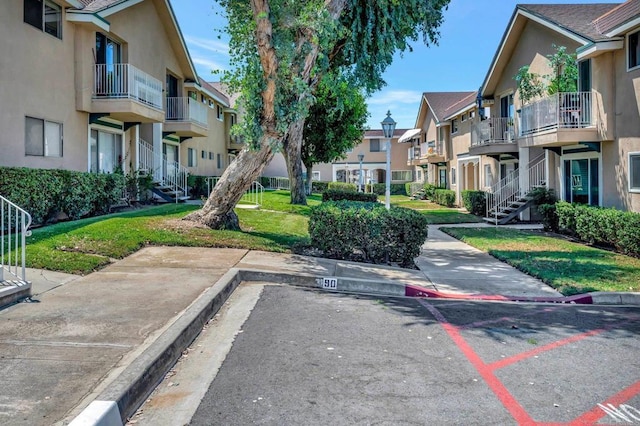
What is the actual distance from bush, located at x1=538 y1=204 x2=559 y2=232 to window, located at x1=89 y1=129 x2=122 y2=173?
15.6m

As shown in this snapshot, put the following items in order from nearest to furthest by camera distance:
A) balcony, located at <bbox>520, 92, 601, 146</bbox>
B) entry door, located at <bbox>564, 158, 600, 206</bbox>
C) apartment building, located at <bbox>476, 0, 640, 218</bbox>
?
1. apartment building, located at <bbox>476, 0, 640, 218</bbox>
2. balcony, located at <bbox>520, 92, 601, 146</bbox>
3. entry door, located at <bbox>564, 158, 600, 206</bbox>

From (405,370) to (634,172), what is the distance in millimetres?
13284

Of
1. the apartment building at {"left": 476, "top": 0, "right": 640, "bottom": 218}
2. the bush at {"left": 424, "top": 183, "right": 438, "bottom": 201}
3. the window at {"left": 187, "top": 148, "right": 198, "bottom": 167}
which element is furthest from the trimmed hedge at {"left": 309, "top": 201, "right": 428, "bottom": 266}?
the bush at {"left": 424, "top": 183, "right": 438, "bottom": 201}

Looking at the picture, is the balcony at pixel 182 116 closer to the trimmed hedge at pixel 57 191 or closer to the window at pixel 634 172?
the trimmed hedge at pixel 57 191

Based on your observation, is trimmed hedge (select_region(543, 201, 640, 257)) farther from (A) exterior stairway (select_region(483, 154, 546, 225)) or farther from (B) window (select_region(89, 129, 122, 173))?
(B) window (select_region(89, 129, 122, 173))

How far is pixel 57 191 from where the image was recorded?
12.9m

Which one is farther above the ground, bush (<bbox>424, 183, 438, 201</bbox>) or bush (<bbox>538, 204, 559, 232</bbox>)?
bush (<bbox>424, 183, 438, 201</bbox>)

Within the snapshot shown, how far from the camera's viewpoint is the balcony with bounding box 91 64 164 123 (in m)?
16.5

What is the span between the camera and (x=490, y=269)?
11141 millimetres

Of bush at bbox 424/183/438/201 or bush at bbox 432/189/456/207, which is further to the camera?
bush at bbox 424/183/438/201

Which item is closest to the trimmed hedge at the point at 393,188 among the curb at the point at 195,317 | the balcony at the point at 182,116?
the balcony at the point at 182,116

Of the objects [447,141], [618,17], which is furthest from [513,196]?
[447,141]

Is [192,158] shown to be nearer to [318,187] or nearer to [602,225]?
[318,187]

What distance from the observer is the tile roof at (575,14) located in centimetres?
1698
